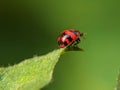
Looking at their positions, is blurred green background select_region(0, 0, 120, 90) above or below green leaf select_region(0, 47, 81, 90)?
above

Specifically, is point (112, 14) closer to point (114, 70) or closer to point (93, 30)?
point (93, 30)

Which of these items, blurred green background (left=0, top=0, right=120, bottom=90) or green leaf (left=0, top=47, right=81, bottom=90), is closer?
green leaf (left=0, top=47, right=81, bottom=90)

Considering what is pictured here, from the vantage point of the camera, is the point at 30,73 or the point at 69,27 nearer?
the point at 30,73

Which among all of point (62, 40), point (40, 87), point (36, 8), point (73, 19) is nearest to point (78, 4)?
point (73, 19)

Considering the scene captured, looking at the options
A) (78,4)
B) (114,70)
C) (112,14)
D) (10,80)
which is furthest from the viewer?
(78,4)
